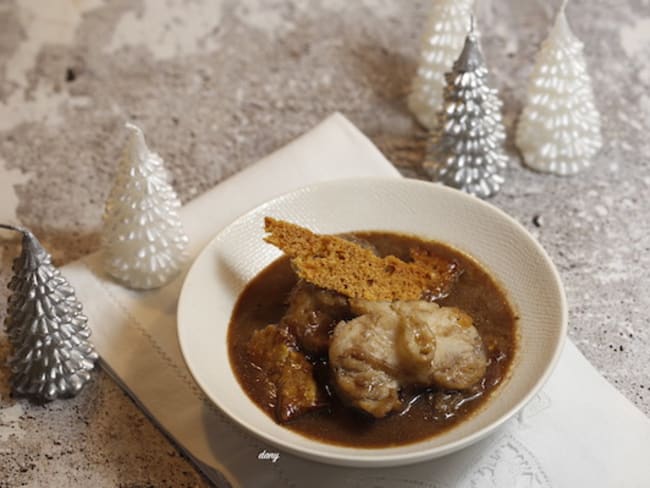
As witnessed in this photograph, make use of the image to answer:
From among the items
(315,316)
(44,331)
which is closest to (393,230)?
(315,316)

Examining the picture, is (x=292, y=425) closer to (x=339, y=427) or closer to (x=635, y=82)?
(x=339, y=427)

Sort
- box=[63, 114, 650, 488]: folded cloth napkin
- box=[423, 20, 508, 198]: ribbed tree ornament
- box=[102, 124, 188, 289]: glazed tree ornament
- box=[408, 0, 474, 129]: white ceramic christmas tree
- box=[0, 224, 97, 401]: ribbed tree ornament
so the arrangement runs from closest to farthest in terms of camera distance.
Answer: box=[63, 114, 650, 488]: folded cloth napkin, box=[0, 224, 97, 401]: ribbed tree ornament, box=[102, 124, 188, 289]: glazed tree ornament, box=[423, 20, 508, 198]: ribbed tree ornament, box=[408, 0, 474, 129]: white ceramic christmas tree

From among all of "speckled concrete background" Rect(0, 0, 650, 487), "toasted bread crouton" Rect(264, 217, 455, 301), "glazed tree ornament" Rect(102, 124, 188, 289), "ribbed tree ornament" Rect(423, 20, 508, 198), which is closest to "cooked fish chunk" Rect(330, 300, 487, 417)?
"toasted bread crouton" Rect(264, 217, 455, 301)

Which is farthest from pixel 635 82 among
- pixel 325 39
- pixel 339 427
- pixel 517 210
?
pixel 339 427

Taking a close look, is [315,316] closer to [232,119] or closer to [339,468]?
[339,468]

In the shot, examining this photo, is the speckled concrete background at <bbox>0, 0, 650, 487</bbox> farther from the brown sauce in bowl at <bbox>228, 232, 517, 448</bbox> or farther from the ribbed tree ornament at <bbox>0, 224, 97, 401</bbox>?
the brown sauce in bowl at <bbox>228, 232, 517, 448</bbox>

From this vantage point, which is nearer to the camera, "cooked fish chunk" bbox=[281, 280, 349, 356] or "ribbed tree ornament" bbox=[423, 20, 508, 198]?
"cooked fish chunk" bbox=[281, 280, 349, 356]

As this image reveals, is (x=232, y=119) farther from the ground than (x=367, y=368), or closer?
closer

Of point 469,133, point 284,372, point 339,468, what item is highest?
point 469,133
